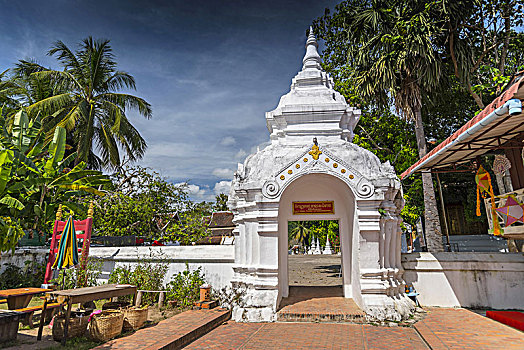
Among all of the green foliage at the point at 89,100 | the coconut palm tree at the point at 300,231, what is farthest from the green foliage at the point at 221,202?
the green foliage at the point at 89,100

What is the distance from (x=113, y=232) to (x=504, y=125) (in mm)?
13629

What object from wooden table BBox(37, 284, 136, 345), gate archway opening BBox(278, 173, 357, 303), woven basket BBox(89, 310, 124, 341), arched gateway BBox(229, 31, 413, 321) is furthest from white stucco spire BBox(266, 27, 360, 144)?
woven basket BBox(89, 310, 124, 341)

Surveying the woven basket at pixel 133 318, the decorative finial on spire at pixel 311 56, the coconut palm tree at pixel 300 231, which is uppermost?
the decorative finial on spire at pixel 311 56

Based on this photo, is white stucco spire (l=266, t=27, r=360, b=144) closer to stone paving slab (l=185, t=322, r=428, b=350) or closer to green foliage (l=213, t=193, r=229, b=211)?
stone paving slab (l=185, t=322, r=428, b=350)

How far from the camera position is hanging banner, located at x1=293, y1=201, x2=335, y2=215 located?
9484 mm

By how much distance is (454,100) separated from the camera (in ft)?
58.1

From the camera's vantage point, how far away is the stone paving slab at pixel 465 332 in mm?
6002

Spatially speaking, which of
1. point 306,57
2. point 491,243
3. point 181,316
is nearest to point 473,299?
point 181,316

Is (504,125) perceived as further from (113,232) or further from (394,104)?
(113,232)

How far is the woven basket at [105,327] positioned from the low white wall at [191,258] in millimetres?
3401

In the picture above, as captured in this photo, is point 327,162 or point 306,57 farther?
point 306,57

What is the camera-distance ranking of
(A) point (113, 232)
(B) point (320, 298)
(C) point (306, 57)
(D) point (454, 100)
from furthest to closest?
(D) point (454, 100), (A) point (113, 232), (C) point (306, 57), (B) point (320, 298)

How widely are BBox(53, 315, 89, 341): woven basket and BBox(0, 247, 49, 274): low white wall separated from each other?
778 centimetres

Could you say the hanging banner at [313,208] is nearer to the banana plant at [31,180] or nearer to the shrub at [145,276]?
the shrub at [145,276]
